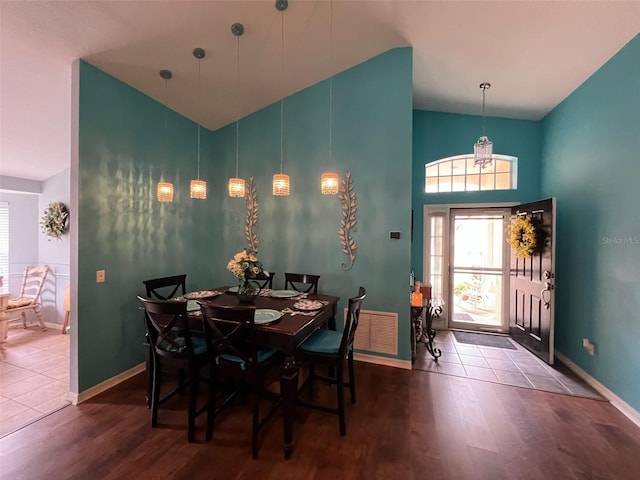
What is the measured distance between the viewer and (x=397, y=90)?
323cm

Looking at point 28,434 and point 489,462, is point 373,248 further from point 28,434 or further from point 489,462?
point 28,434

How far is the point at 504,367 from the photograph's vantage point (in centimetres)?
320

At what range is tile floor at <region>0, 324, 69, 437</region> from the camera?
2.32 meters

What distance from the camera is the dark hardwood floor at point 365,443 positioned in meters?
1.77

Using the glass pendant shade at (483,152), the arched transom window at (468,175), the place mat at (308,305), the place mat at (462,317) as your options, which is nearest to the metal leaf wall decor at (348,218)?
the place mat at (308,305)

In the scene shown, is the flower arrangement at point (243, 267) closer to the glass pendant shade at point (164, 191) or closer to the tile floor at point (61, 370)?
the glass pendant shade at point (164, 191)

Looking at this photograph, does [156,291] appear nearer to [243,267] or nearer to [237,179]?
[243,267]

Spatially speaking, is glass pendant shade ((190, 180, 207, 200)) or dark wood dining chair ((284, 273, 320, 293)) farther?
dark wood dining chair ((284, 273, 320, 293))

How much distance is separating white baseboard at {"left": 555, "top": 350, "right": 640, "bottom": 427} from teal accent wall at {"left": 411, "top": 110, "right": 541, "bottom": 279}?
2.02 metres

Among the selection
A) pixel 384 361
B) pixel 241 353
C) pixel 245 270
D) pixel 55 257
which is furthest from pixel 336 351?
pixel 55 257

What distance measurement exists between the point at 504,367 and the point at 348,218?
8.24 ft

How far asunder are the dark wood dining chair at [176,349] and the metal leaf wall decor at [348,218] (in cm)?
191

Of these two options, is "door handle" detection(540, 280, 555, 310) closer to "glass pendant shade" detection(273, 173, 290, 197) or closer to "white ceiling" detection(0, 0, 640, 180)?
"white ceiling" detection(0, 0, 640, 180)

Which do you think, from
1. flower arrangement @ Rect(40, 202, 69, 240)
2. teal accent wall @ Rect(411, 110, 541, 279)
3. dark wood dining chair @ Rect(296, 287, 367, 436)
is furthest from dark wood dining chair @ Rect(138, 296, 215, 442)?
teal accent wall @ Rect(411, 110, 541, 279)
